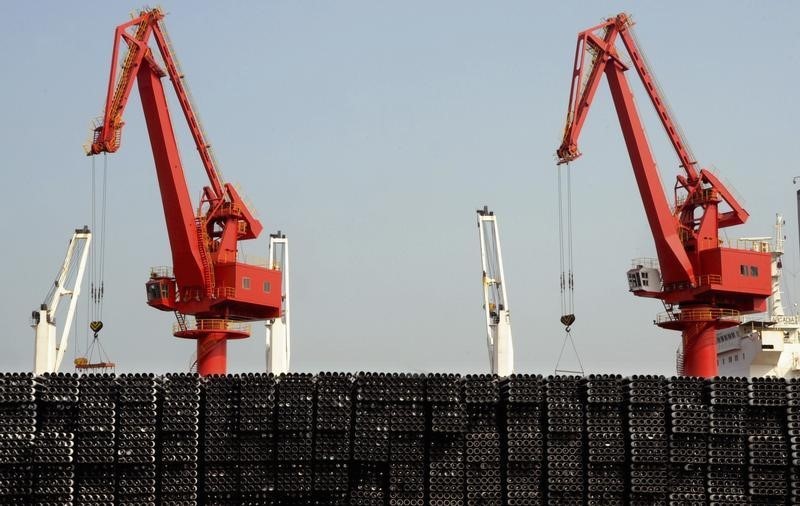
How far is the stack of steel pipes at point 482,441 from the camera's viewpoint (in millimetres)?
26766

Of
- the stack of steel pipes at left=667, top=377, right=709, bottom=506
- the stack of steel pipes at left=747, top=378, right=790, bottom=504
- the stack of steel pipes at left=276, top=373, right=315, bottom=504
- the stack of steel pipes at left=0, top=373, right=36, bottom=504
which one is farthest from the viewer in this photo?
the stack of steel pipes at left=747, top=378, right=790, bottom=504

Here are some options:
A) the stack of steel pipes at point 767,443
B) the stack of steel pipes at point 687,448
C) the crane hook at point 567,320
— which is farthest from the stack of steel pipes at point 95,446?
the crane hook at point 567,320

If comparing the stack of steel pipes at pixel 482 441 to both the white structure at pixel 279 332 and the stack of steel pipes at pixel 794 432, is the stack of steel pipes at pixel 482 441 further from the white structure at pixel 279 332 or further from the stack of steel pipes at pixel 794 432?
the white structure at pixel 279 332

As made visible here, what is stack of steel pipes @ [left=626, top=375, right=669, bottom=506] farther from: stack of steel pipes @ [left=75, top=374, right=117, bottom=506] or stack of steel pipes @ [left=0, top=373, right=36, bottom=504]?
stack of steel pipes @ [left=0, top=373, right=36, bottom=504]

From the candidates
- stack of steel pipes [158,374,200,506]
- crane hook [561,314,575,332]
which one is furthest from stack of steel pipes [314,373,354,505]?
crane hook [561,314,575,332]

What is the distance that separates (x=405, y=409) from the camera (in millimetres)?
26969

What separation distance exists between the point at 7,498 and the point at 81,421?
84.1 inches

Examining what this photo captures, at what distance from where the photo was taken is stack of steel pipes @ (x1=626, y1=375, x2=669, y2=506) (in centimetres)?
2691

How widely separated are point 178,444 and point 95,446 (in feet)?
5.64

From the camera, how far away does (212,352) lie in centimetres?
5538

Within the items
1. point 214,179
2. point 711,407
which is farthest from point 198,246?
point 711,407

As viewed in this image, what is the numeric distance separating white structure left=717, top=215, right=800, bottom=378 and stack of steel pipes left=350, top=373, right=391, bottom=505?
38400 mm

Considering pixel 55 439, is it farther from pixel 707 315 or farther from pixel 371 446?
pixel 707 315

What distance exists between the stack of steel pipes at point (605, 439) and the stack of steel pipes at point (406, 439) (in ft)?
12.0
